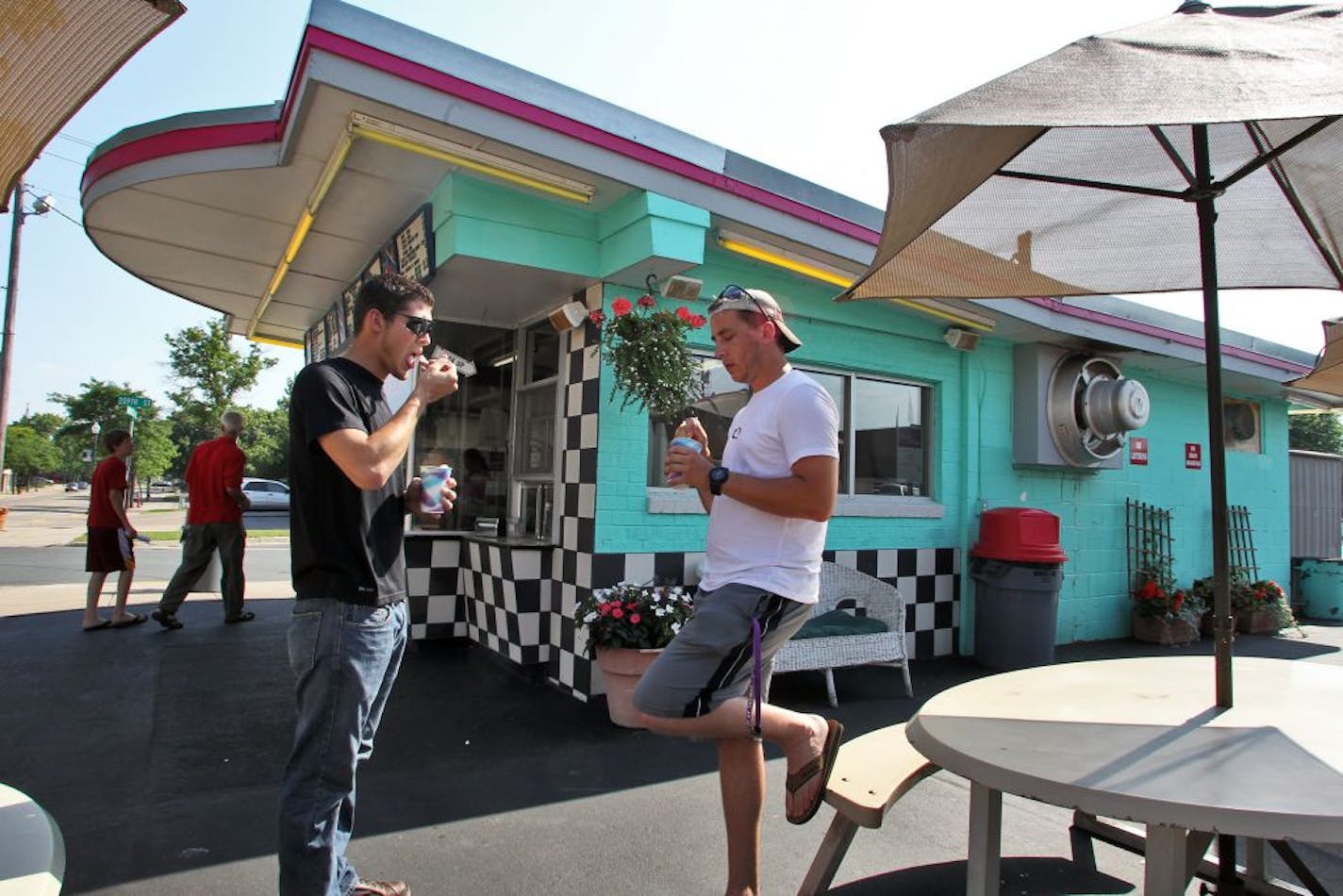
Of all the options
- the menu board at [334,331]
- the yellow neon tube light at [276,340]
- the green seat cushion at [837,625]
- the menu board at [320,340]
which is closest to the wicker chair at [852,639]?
the green seat cushion at [837,625]

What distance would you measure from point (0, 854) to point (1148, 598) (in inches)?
304

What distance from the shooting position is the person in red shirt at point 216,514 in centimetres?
609

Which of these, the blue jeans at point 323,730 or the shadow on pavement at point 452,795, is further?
the shadow on pavement at point 452,795

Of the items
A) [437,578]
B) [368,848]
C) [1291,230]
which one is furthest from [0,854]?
[1291,230]

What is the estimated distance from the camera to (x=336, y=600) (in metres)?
1.78

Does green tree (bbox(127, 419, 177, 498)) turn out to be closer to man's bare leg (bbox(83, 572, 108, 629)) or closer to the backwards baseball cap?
man's bare leg (bbox(83, 572, 108, 629))

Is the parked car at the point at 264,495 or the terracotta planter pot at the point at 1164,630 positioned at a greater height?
the parked car at the point at 264,495

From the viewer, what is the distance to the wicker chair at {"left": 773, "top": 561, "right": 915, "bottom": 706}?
435 cm

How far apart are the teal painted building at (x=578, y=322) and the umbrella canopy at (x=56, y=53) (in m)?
1.57

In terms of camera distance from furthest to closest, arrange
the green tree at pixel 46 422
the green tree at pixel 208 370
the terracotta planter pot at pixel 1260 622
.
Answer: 1. the green tree at pixel 46 422
2. the green tree at pixel 208 370
3. the terracotta planter pot at pixel 1260 622

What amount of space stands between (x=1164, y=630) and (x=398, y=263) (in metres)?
6.90

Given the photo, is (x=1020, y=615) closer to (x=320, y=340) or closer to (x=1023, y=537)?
(x=1023, y=537)

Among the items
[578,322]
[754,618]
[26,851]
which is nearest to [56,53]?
[26,851]

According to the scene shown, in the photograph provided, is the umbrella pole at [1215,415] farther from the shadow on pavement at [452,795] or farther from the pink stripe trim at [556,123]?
the pink stripe trim at [556,123]
